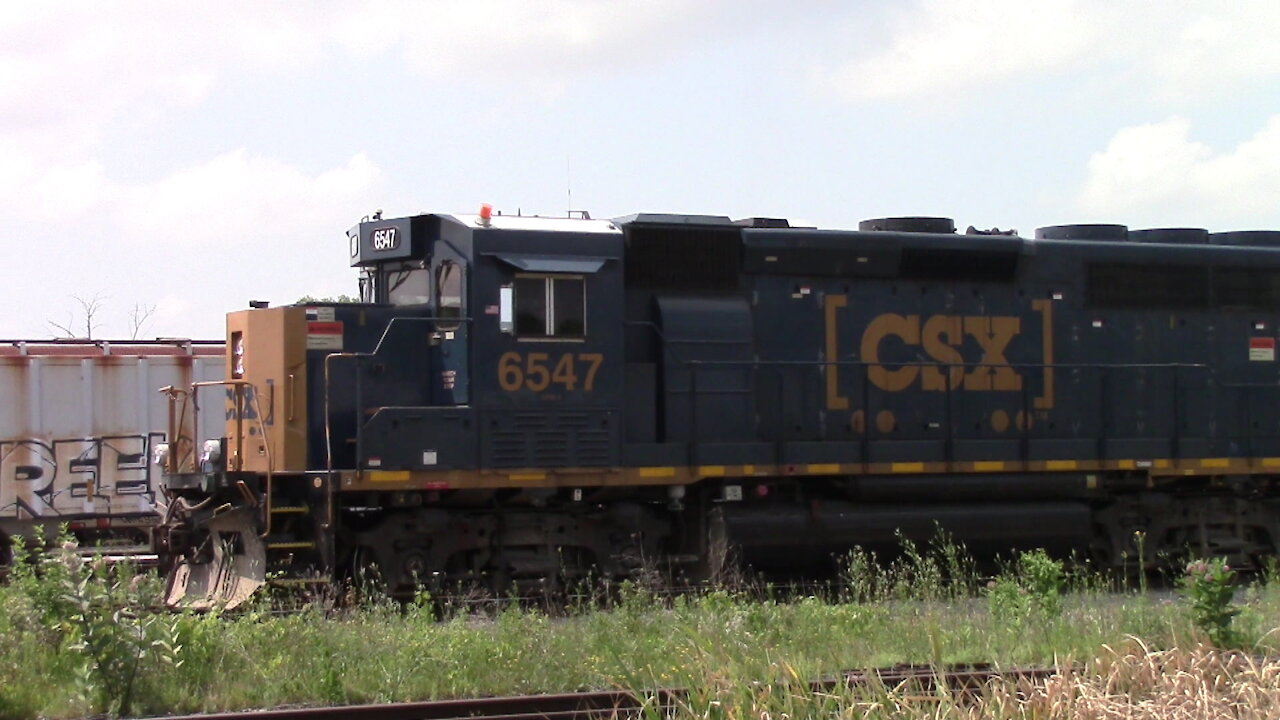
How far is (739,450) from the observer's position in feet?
45.7

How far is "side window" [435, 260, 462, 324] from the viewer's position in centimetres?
1317

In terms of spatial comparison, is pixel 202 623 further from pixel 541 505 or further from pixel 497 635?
pixel 541 505

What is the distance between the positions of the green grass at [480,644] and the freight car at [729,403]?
1986 mm

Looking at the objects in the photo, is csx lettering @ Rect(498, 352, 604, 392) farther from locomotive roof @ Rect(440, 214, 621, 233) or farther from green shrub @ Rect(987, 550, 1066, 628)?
green shrub @ Rect(987, 550, 1066, 628)

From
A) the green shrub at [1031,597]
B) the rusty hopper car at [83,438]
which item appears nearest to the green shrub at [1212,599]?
the green shrub at [1031,597]

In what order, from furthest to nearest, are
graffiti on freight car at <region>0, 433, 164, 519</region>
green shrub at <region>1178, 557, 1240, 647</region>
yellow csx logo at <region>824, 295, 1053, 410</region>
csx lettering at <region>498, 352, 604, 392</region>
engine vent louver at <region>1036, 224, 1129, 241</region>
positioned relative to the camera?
1. graffiti on freight car at <region>0, 433, 164, 519</region>
2. engine vent louver at <region>1036, 224, 1129, 241</region>
3. yellow csx logo at <region>824, 295, 1053, 410</region>
4. csx lettering at <region>498, 352, 604, 392</region>
5. green shrub at <region>1178, 557, 1240, 647</region>

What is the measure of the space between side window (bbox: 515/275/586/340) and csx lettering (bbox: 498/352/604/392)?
214 mm

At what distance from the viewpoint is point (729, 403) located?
14102 mm

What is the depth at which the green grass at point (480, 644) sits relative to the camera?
8547mm

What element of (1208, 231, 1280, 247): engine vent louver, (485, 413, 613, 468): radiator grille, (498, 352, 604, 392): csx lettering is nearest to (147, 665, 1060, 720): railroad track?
(485, 413, 613, 468): radiator grille

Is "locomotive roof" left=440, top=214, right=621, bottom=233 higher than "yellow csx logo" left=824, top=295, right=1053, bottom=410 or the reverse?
higher

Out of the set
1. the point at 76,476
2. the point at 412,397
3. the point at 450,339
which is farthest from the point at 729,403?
the point at 76,476

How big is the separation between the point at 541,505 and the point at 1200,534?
299 inches

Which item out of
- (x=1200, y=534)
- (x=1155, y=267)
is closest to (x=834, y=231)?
(x=1155, y=267)
